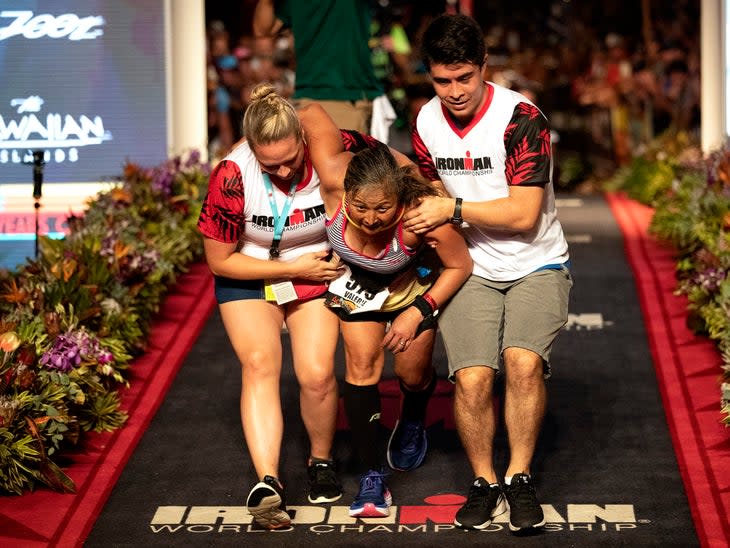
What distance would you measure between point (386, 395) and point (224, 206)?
1.75 m

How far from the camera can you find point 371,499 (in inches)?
182

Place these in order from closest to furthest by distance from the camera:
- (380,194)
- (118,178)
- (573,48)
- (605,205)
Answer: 1. (380,194)
2. (118,178)
3. (605,205)
4. (573,48)

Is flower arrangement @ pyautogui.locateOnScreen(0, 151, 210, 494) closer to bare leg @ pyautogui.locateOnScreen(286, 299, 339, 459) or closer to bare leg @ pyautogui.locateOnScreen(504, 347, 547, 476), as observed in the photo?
bare leg @ pyautogui.locateOnScreen(286, 299, 339, 459)

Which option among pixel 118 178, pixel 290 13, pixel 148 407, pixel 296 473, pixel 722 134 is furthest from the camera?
pixel 722 134

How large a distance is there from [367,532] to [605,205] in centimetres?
700

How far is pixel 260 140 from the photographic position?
4309 mm

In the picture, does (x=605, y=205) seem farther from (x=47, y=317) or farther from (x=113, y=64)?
(x=47, y=317)

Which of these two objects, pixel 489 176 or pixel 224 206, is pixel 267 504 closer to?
pixel 224 206

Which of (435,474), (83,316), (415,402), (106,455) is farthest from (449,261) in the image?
(83,316)

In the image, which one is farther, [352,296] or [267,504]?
[352,296]

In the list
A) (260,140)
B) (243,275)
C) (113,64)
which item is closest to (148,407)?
(243,275)

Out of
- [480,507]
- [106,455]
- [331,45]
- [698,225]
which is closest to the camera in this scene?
[480,507]

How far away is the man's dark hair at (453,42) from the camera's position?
438 cm

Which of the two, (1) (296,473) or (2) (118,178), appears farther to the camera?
(2) (118,178)
